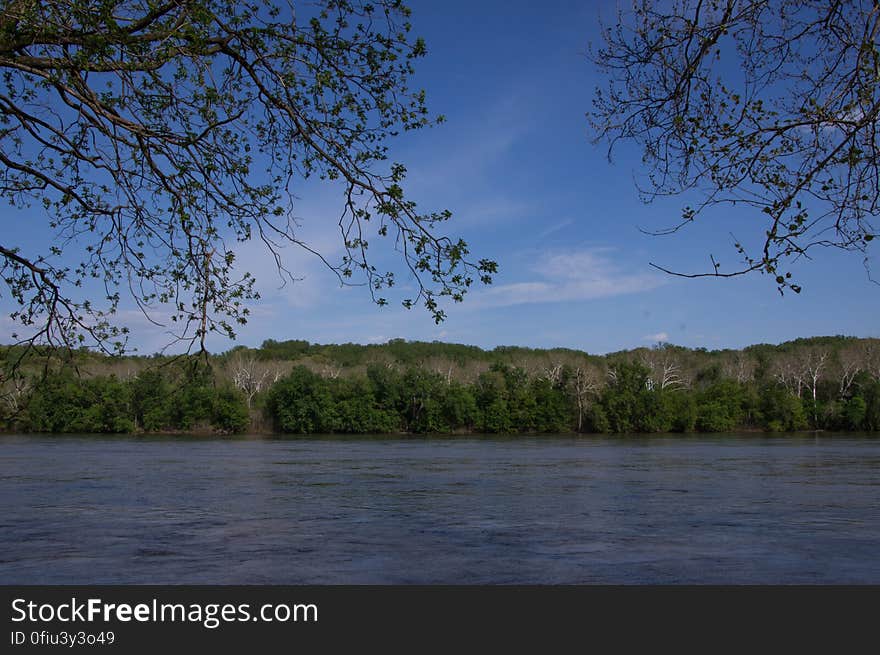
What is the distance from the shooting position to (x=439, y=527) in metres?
14.3

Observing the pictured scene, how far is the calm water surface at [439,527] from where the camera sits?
10227 mm

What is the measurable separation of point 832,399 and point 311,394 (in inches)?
2344

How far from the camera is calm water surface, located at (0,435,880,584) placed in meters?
10.2

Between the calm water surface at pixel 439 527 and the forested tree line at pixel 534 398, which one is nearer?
the calm water surface at pixel 439 527

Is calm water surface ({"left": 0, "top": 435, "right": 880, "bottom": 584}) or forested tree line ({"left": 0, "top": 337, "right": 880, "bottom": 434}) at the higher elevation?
forested tree line ({"left": 0, "top": 337, "right": 880, "bottom": 434})

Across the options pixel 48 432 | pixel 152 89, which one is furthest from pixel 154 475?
pixel 48 432

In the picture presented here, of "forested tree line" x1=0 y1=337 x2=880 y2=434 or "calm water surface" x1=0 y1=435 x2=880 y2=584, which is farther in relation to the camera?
"forested tree line" x1=0 y1=337 x2=880 y2=434

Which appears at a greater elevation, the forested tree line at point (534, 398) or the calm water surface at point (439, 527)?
the forested tree line at point (534, 398)

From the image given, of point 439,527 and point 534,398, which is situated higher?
point 534,398

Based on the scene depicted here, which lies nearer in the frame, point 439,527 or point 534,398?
point 439,527
